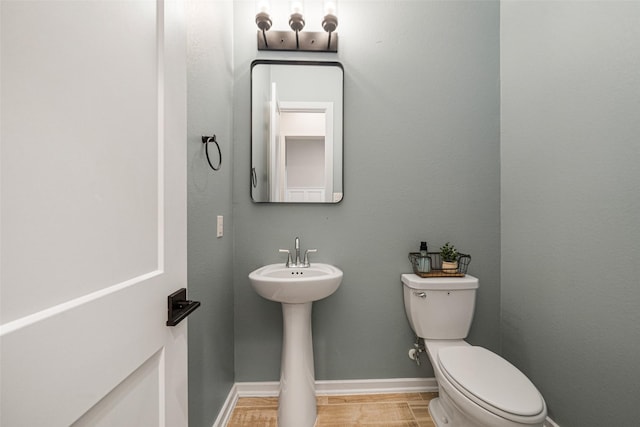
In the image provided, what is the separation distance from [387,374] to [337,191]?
117cm

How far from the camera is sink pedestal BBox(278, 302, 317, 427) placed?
4.24 feet

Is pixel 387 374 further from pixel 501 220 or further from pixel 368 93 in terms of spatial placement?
pixel 368 93

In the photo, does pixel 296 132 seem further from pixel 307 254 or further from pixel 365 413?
pixel 365 413

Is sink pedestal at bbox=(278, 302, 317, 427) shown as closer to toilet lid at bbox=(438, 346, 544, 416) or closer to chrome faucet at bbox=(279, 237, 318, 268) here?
chrome faucet at bbox=(279, 237, 318, 268)

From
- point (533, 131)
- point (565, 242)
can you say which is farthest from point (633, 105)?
point (565, 242)

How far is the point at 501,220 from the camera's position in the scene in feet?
5.45

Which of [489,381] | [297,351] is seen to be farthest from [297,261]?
[489,381]

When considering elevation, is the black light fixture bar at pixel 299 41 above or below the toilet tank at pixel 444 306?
above

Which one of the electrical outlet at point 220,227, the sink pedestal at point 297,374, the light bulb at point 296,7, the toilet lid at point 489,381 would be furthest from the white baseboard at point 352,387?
the light bulb at point 296,7

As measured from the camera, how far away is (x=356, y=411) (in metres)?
1.44

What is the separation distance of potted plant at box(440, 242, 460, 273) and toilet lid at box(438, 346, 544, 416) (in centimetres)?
42

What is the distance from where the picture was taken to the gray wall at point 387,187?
1.60m

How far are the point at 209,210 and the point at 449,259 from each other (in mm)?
1356

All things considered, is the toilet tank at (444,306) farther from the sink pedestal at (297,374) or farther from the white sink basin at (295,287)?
the sink pedestal at (297,374)
